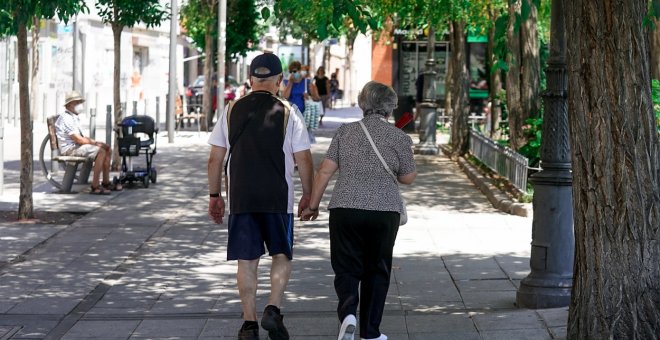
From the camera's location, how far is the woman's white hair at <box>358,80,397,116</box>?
7500 millimetres

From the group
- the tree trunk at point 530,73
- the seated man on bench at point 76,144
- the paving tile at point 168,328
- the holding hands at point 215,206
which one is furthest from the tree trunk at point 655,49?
the holding hands at point 215,206

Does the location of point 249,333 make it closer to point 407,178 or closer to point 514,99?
point 407,178

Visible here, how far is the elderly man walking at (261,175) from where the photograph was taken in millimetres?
7500

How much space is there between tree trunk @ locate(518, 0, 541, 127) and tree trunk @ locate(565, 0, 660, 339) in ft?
35.9

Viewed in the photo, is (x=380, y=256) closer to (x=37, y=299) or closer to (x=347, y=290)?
(x=347, y=290)

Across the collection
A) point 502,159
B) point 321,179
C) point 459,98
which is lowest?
point 502,159

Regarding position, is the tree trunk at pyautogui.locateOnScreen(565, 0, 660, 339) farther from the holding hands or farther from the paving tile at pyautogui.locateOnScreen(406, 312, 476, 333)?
the holding hands

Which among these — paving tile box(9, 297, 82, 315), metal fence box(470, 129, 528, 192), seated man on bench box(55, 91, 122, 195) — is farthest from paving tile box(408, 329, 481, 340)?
seated man on bench box(55, 91, 122, 195)

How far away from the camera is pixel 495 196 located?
16.0m

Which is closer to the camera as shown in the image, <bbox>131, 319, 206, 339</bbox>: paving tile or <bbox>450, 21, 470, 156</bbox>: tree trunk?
<bbox>131, 319, 206, 339</bbox>: paving tile

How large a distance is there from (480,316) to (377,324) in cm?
124

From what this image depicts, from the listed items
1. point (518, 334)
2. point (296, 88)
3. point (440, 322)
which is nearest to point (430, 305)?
point (440, 322)

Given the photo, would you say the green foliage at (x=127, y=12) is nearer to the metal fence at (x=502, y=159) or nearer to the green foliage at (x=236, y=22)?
the metal fence at (x=502, y=159)

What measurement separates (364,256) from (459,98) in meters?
16.9
